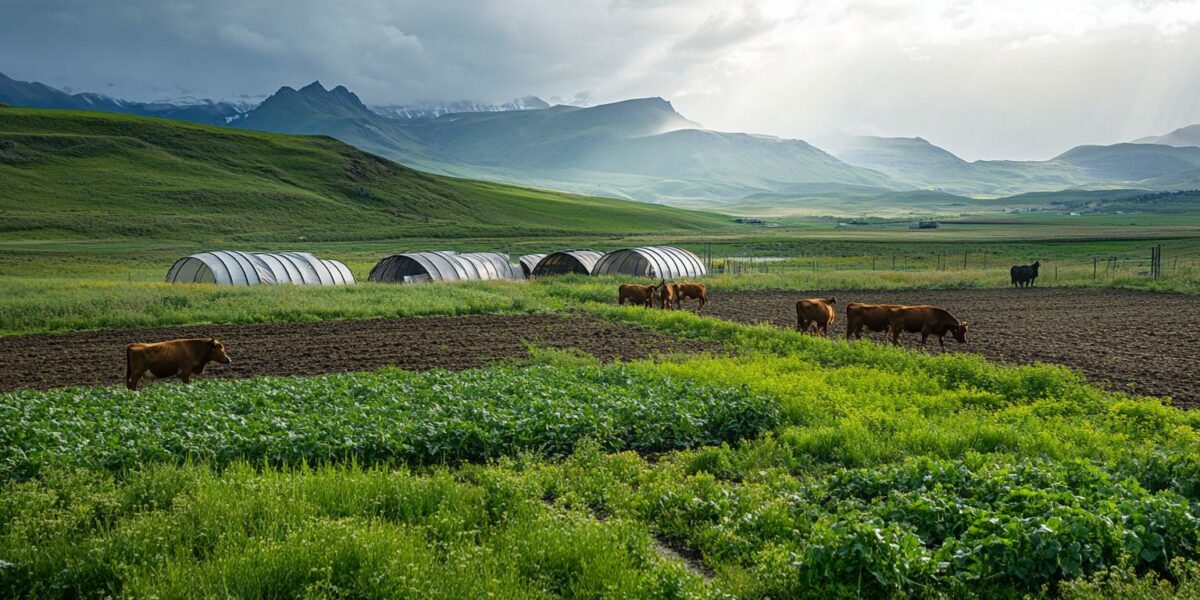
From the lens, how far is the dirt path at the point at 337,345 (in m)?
18.2

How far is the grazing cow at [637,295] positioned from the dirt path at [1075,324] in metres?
2.59

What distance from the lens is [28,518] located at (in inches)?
282

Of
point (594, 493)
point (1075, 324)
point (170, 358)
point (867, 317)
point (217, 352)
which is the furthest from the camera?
point (1075, 324)

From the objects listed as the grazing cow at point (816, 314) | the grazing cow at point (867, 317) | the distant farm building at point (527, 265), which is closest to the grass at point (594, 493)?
the grazing cow at point (867, 317)

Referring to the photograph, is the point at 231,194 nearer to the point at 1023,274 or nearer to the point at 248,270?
the point at 248,270

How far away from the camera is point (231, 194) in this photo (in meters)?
126

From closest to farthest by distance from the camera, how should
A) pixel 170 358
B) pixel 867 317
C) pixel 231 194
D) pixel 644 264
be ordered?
1. pixel 170 358
2. pixel 867 317
3. pixel 644 264
4. pixel 231 194

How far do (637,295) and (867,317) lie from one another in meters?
11.7

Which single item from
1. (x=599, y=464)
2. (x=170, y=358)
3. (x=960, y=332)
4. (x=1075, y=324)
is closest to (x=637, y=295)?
(x=960, y=332)

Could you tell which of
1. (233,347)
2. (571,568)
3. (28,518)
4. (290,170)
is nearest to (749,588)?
(571,568)

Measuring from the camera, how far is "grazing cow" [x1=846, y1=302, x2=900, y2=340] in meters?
22.5

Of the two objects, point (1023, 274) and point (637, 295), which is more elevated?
point (1023, 274)

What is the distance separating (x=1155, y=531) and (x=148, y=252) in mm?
89776

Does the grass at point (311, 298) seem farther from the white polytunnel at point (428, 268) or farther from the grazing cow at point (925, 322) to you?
the grazing cow at point (925, 322)
